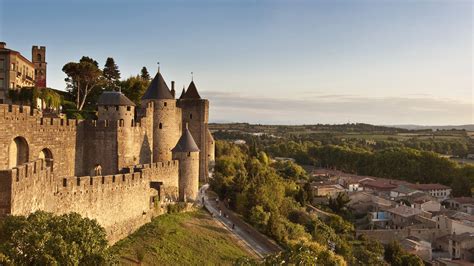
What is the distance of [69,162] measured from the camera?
23016 millimetres

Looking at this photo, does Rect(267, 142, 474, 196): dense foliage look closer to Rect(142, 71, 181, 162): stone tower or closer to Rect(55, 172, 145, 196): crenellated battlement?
Rect(142, 71, 181, 162): stone tower

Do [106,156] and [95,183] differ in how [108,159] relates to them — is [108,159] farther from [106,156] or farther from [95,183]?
[95,183]

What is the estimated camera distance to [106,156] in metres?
24.2

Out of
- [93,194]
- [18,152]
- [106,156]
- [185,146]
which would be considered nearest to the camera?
[93,194]

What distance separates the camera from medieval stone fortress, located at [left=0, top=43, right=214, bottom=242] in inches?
611

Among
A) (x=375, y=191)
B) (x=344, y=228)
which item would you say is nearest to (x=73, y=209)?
(x=344, y=228)

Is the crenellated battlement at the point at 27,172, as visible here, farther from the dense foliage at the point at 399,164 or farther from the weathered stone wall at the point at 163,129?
the dense foliage at the point at 399,164

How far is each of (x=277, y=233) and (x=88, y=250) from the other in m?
19.1

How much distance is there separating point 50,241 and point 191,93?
24380 mm

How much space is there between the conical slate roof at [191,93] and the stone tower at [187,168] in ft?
22.5

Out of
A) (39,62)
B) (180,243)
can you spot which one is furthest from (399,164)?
(180,243)

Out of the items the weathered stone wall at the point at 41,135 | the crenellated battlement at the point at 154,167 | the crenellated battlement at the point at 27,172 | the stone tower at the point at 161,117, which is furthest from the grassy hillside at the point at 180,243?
the weathered stone wall at the point at 41,135

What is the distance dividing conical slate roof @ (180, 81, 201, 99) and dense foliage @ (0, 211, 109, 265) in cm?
2264

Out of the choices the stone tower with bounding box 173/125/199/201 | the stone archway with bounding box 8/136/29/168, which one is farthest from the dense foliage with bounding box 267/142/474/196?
the stone archway with bounding box 8/136/29/168
